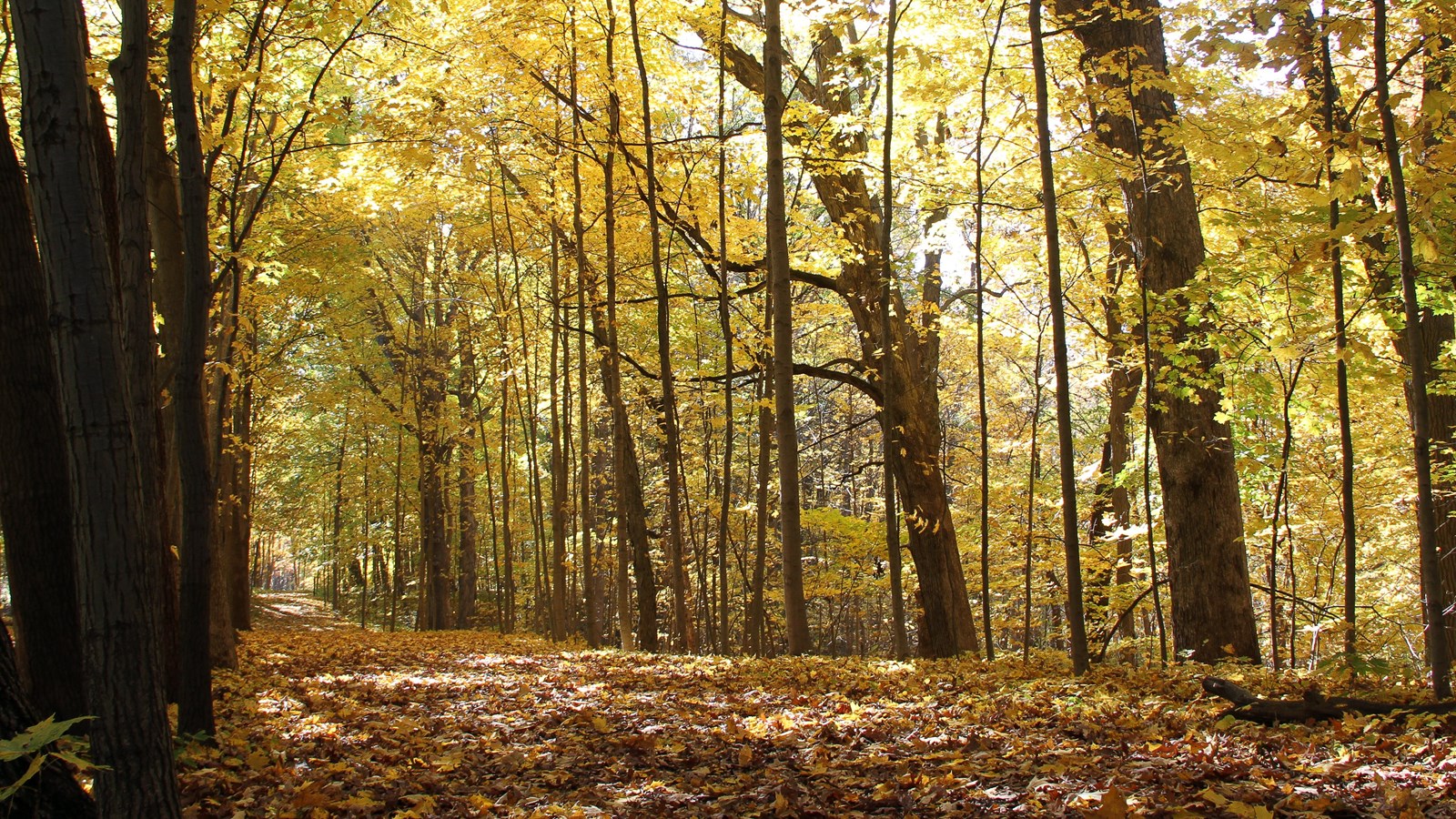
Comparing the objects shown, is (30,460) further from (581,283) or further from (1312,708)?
(581,283)

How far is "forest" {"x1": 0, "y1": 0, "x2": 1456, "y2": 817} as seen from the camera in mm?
3154

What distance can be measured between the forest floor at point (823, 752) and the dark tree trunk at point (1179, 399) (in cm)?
112

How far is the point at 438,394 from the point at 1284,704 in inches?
775

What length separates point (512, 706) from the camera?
6.34 m

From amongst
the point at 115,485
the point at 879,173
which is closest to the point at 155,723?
the point at 115,485

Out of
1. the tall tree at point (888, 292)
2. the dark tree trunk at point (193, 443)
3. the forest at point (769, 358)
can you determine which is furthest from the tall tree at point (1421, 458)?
the dark tree trunk at point (193, 443)

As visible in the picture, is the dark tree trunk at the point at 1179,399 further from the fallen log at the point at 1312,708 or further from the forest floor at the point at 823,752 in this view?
the fallen log at the point at 1312,708

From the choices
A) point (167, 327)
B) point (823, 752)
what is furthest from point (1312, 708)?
point (167, 327)

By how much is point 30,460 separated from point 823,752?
3.48 metres

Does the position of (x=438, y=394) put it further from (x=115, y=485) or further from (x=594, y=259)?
(x=115, y=485)

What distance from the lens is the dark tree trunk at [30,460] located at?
330 centimetres

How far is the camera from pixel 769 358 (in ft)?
38.8

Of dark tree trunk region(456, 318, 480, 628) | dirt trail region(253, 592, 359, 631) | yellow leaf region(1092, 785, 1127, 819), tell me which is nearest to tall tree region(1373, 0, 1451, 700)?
yellow leaf region(1092, 785, 1127, 819)

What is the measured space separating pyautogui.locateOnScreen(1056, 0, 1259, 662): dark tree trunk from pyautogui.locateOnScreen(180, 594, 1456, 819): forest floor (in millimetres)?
1119
